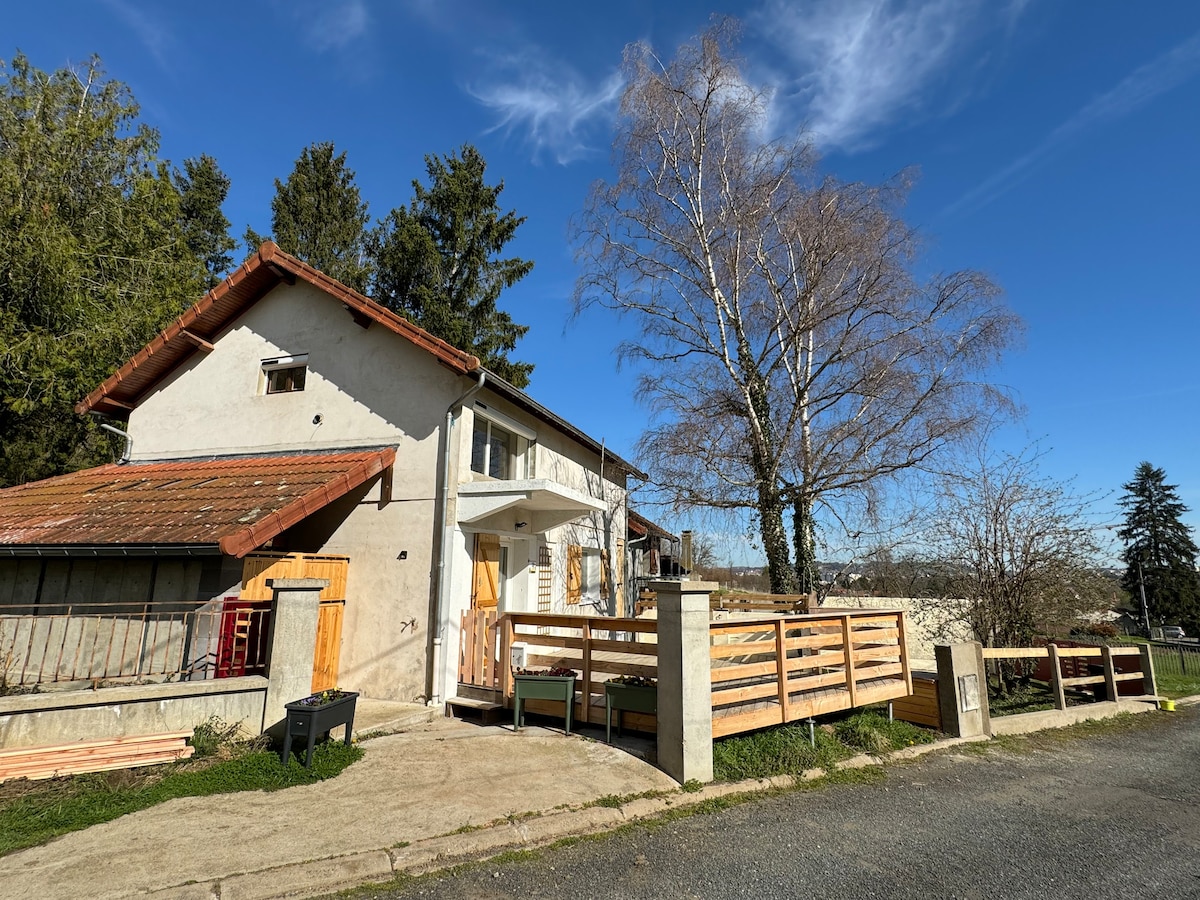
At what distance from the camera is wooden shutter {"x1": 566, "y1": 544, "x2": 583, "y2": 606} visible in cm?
1297

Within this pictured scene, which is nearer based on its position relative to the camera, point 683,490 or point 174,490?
point 174,490

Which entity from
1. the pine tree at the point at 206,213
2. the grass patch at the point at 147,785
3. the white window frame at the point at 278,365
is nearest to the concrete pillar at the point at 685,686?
the grass patch at the point at 147,785

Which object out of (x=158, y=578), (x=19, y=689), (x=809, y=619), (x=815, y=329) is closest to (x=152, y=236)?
(x=158, y=578)

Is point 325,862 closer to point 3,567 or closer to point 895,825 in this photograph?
point 895,825

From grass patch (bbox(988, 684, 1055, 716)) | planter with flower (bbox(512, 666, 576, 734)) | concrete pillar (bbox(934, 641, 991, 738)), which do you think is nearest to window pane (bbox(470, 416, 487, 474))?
planter with flower (bbox(512, 666, 576, 734))

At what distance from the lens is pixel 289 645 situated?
6.22 metres

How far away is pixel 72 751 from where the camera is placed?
5.17 m

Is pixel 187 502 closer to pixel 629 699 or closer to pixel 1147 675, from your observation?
pixel 629 699

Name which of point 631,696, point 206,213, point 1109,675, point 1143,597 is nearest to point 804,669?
point 631,696

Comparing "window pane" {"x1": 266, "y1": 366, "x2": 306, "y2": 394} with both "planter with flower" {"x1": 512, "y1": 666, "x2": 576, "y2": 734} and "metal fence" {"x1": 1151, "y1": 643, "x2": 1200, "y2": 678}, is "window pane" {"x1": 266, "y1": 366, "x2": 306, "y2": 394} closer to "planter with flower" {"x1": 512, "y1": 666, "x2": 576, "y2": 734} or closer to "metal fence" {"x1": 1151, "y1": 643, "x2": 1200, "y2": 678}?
"planter with flower" {"x1": 512, "y1": 666, "x2": 576, "y2": 734}

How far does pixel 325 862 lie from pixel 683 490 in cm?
1030

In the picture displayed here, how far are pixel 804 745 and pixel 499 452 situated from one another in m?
6.89

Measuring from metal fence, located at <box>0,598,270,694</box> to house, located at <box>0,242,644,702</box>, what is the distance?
0.29 metres

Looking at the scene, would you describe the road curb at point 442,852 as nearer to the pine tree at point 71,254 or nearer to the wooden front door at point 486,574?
the wooden front door at point 486,574
